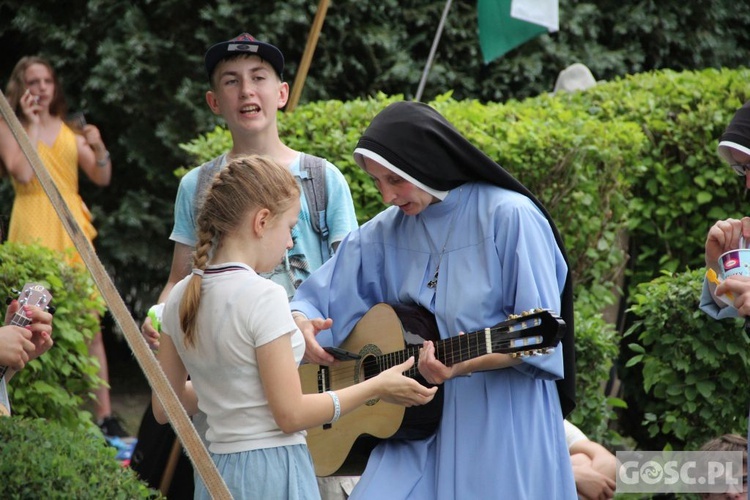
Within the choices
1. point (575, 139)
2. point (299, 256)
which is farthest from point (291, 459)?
point (575, 139)

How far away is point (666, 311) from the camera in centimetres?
599

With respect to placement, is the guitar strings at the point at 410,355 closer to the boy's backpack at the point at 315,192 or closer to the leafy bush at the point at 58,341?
the boy's backpack at the point at 315,192

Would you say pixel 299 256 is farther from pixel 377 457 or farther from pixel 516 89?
pixel 516 89

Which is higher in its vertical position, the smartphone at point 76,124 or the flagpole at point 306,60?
the flagpole at point 306,60

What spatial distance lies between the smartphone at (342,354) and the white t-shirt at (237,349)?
654 mm

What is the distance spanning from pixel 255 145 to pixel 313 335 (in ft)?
3.33

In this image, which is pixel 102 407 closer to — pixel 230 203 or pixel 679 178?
pixel 679 178

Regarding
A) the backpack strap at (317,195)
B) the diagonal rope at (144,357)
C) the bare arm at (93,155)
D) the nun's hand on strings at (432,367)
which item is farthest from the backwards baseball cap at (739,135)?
the bare arm at (93,155)

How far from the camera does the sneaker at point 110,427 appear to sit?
7.28m

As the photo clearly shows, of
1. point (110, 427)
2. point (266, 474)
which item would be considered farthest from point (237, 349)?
point (110, 427)

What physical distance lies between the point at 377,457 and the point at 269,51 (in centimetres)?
176

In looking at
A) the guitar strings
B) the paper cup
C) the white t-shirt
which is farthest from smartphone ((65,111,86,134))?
the paper cup

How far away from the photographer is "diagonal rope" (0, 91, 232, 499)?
316 cm

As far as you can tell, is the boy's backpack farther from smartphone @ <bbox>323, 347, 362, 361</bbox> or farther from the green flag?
the green flag
